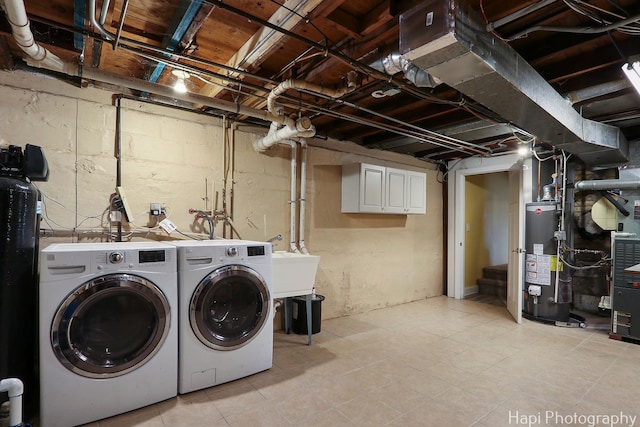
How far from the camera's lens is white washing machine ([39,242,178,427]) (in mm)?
1892

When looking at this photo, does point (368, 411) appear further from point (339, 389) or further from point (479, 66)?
point (479, 66)

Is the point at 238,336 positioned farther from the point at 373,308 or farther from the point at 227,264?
the point at 373,308

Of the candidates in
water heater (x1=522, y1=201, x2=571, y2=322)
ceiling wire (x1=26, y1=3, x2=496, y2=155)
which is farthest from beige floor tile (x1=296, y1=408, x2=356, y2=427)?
water heater (x1=522, y1=201, x2=571, y2=322)

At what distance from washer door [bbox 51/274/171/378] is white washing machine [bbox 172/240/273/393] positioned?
196 mm

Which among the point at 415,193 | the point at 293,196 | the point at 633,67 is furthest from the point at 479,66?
the point at 415,193

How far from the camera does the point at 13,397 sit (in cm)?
142

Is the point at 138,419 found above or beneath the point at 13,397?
beneath

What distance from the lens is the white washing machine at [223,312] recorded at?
2.32 metres

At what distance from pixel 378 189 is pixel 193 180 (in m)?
2.24

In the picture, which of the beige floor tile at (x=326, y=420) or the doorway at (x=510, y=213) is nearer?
the beige floor tile at (x=326, y=420)

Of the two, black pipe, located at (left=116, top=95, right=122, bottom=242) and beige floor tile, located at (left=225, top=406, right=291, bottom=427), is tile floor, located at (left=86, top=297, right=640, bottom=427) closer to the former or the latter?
beige floor tile, located at (left=225, top=406, right=291, bottom=427)

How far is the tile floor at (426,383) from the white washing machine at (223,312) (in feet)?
0.48

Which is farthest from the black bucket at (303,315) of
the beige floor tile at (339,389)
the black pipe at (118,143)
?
the black pipe at (118,143)

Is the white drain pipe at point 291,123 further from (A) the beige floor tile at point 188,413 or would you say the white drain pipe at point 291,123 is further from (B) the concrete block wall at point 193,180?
(A) the beige floor tile at point 188,413
